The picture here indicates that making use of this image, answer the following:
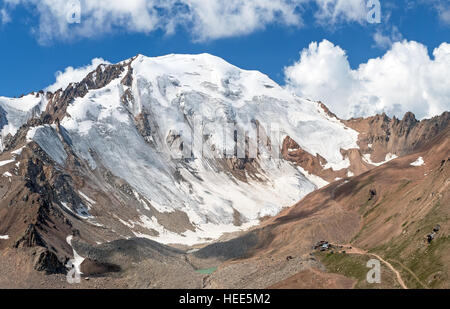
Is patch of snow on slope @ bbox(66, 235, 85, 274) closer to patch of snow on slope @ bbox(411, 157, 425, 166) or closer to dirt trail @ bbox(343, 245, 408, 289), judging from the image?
dirt trail @ bbox(343, 245, 408, 289)

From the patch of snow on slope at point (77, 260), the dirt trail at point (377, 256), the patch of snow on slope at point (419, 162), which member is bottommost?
the dirt trail at point (377, 256)

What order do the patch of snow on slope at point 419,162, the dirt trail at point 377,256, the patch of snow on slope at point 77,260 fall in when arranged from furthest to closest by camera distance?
1. the patch of snow on slope at point 419,162
2. the patch of snow on slope at point 77,260
3. the dirt trail at point 377,256

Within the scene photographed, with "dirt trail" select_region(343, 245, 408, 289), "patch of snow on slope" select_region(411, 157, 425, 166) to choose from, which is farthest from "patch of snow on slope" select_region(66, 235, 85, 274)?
"patch of snow on slope" select_region(411, 157, 425, 166)

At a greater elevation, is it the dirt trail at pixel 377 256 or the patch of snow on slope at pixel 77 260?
the patch of snow on slope at pixel 77 260

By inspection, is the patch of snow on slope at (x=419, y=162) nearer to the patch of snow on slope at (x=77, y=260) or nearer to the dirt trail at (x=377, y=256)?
the dirt trail at (x=377, y=256)

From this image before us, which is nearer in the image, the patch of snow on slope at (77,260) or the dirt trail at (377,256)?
the dirt trail at (377,256)

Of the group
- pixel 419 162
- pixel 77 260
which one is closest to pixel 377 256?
pixel 77 260

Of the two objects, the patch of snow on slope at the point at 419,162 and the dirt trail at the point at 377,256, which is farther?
the patch of snow on slope at the point at 419,162

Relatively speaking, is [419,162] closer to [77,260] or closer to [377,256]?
[377,256]

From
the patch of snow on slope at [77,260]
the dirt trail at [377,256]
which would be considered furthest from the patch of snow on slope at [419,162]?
the patch of snow on slope at [77,260]

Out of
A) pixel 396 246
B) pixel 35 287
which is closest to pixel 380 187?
pixel 396 246

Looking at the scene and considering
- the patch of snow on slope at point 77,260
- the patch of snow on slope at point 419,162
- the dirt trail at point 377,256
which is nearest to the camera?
the dirt trail at point 377,256

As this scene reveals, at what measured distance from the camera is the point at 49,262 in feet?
424
